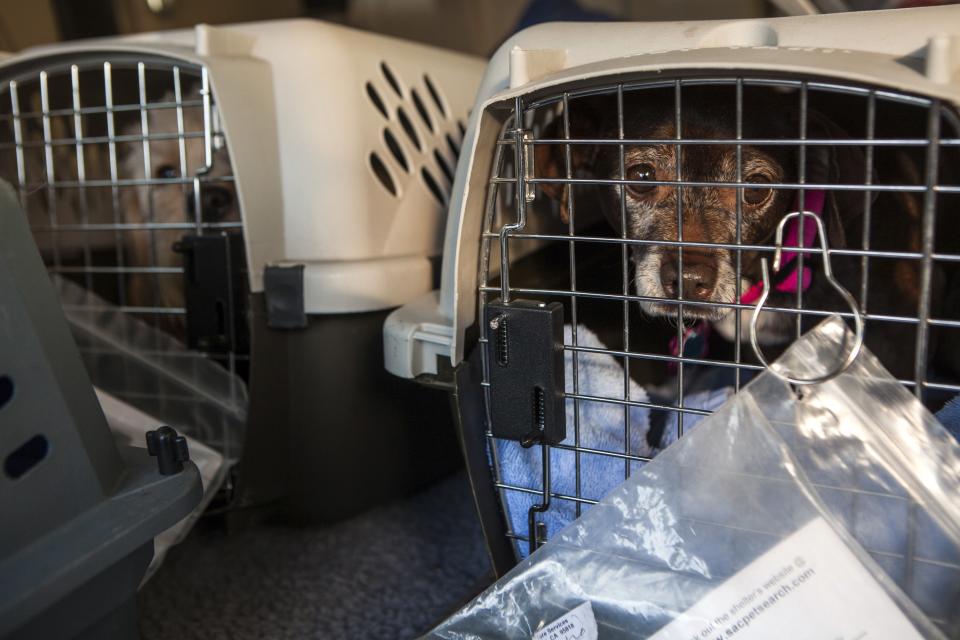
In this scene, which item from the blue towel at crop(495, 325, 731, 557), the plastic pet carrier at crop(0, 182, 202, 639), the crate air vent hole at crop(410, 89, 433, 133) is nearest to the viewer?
the plastic pet carrier at crop(0, 182, 202, 639)

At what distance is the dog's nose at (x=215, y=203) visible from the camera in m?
1.11

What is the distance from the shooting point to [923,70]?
621mm

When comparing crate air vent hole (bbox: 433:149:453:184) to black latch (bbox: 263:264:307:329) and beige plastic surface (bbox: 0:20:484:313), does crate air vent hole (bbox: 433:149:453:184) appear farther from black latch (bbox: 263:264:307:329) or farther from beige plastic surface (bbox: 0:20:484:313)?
Result: black latch (bbox: 263:264:307:329)

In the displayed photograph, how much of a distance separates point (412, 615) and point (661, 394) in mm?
395

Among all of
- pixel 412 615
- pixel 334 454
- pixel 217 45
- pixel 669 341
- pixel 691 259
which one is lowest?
pixel 412 615

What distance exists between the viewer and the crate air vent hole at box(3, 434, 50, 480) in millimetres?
609

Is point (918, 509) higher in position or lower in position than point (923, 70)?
lower

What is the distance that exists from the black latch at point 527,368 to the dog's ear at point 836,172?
38 centimetres

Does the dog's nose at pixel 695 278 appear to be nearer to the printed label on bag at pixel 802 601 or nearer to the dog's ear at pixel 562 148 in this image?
the dog's ear at pixel 562 148

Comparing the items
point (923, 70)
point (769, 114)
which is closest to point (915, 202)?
point (769, 114)

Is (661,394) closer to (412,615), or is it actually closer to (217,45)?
(412,615)

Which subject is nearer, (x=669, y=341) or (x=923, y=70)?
(x=923, y=70)

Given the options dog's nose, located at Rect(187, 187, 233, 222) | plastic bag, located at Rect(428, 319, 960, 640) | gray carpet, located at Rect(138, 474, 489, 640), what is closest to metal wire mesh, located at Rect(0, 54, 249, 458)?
dog's nose, located at Rect(187, 187, 233, 222)

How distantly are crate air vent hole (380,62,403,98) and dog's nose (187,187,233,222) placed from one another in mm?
257
